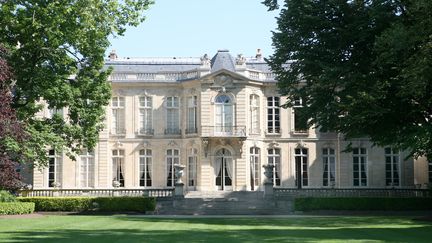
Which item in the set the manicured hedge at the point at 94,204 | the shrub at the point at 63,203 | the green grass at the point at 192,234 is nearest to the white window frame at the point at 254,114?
the manicured hedge at the point at 94,204

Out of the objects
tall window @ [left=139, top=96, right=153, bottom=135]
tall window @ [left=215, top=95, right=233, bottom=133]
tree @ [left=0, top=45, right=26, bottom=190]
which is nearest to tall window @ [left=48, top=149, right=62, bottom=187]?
tall window @ [left=139, top=96, right=153, bottom=135]

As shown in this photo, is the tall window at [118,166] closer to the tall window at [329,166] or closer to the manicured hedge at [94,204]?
the manicured hedge at [94,204]

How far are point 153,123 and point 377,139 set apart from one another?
2035 centimetres

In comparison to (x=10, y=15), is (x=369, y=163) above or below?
below

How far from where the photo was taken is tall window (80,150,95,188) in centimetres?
4178

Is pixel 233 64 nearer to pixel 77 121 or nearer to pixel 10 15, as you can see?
pixel 77 121

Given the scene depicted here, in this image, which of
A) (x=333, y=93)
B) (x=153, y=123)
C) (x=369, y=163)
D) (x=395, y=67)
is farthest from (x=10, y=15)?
(x=369, y=163)

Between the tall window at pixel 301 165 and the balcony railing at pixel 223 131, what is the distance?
14.5 ft

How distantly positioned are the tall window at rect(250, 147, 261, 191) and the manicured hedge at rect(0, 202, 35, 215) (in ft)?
49.7

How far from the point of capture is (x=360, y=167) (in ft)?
137

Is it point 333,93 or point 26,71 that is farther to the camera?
point 26,71

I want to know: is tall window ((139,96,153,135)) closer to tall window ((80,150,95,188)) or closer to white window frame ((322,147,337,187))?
tall window ((80,150,95,188))

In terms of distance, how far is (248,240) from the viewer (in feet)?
52.4

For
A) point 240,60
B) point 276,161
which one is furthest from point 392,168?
point 240,60
